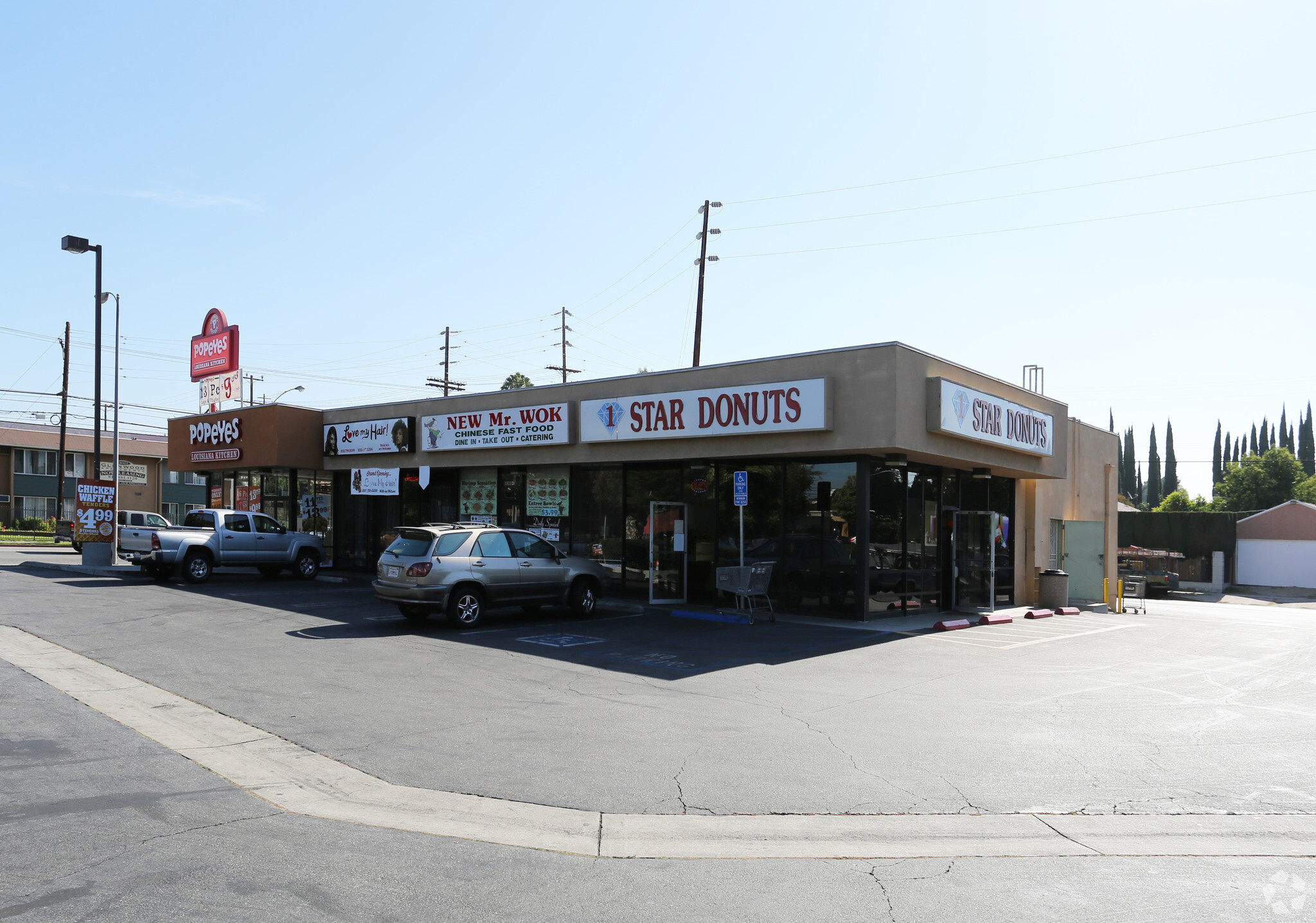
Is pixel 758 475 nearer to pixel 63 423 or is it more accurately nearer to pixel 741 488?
pixel 741 488

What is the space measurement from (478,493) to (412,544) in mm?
9132

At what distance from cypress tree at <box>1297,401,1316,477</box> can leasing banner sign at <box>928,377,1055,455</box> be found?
11413 cm

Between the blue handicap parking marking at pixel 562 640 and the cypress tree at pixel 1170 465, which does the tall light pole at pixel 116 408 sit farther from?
the cypress tree at pixel 1170 465

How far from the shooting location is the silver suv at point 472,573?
1580 centimetres

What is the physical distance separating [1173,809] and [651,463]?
1521 centimetres

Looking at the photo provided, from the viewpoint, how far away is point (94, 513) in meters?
26.5

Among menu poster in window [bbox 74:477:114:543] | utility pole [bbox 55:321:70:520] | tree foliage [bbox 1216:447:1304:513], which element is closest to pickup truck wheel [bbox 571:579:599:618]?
menu poster in window [bbox 74:477:114:543]

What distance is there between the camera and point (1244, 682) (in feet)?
40.9

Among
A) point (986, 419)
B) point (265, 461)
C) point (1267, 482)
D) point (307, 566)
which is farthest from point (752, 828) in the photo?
point (1267, 482)

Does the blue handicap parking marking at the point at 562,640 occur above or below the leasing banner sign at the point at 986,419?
below

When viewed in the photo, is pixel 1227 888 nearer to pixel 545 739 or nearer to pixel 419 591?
pixel 545 739

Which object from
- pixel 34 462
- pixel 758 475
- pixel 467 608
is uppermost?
pixel 34 462

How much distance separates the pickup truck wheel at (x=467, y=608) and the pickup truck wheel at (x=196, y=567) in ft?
36.1

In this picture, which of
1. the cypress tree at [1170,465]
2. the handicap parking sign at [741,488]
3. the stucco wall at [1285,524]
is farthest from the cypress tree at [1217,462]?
the handicap parking sign at [741,488]
